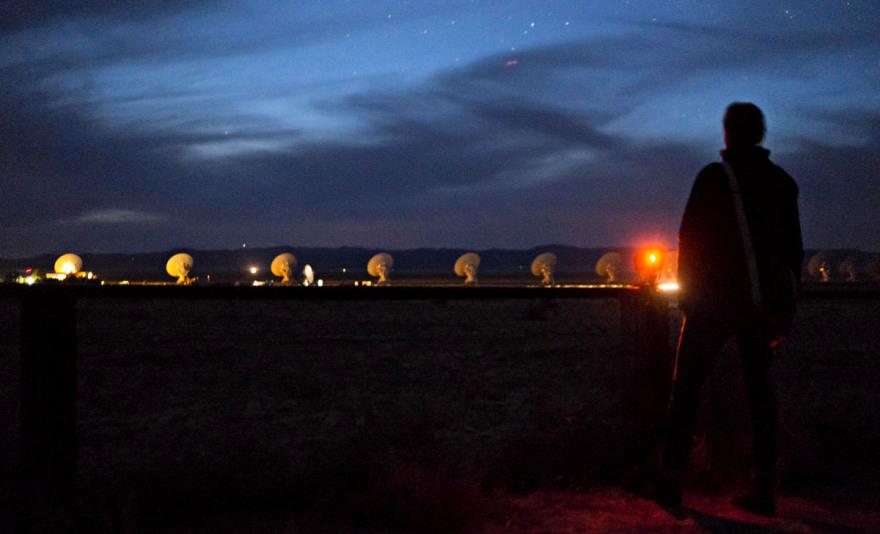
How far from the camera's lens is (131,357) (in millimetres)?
19250

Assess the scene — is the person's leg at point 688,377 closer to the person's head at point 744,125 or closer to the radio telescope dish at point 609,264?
the person's head at point 744,125

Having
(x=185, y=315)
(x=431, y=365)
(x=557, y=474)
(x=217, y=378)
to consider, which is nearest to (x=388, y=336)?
(x=431, y=365)

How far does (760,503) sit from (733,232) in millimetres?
1323

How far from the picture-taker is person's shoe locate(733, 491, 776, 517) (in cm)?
429

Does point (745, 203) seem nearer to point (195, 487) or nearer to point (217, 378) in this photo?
point (195, 487)

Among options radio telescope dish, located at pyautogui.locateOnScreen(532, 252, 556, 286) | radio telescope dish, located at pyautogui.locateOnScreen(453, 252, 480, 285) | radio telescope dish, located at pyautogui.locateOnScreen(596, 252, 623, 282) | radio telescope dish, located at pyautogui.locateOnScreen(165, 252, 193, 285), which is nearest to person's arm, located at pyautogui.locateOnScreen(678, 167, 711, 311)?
radio telescope dish, located at pyautogui.locateOnScreen(596, 252, 623, 282)

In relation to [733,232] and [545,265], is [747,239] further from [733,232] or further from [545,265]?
[545,265]

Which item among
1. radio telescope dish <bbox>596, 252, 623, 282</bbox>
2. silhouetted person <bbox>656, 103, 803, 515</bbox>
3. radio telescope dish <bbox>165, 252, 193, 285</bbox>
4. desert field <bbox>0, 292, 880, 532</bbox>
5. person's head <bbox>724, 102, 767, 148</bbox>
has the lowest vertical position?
desert field <bbox>0, 292, 880, 532</bbox>

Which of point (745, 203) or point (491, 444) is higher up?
point (745, 203)

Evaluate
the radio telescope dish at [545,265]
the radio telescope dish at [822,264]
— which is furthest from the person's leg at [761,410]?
the radio telescope dish at [822,264]

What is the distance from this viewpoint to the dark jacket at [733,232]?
421 cm

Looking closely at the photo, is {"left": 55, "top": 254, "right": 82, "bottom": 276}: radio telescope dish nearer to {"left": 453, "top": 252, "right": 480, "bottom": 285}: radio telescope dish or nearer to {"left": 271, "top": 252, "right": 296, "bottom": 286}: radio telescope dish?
{"left": 271, "top": 252, "right": 296, "bottom": 286}: radio telescope dish

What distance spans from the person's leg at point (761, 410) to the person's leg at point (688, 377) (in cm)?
13

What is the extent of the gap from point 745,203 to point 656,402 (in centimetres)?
129
